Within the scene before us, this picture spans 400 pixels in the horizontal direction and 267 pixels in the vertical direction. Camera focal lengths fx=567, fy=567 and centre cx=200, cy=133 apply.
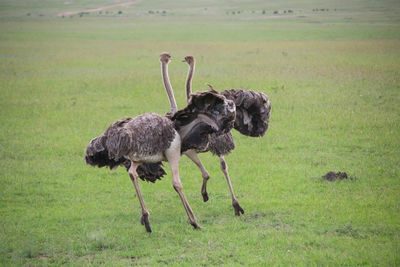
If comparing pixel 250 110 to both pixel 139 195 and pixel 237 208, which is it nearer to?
pixel 237 208

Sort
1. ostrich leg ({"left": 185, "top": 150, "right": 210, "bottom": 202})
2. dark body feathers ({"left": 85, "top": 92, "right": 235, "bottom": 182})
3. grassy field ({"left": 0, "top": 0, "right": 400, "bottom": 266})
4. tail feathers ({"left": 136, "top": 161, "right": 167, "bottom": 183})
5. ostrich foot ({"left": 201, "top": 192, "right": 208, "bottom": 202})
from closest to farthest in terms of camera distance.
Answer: grassy field ({"left": 0, "top": 0, "right": 400, "bottom": 266}) < dark body feathers ({"left": 85, "top": 92, "right": 235, "bottom": 182}) < tail feathers ({"left": 136, "top": 161, "right": 167, "bottom": 183}) < ostrich leg ({"left": 185, "top": 150, "right": 210, "bottom": 202}) < ostrich foot ({"left": 201, "top": 192, "right": 208, "bottom": 202})

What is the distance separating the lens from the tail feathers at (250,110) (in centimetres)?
832

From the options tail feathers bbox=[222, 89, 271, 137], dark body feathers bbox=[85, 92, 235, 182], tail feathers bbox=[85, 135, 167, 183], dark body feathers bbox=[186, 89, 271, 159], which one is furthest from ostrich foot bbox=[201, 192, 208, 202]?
dark body feathers bbox=[85, 92, 235, 182]

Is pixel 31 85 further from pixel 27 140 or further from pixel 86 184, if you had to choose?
pixel 86 184

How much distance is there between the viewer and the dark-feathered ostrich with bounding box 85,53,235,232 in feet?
23.6

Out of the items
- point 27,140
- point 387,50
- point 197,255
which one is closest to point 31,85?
point 27,140

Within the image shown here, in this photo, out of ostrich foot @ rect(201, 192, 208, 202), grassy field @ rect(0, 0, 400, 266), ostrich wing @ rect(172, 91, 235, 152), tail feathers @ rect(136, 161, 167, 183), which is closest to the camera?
grassy field @ rect(0, 0, 400, 266)

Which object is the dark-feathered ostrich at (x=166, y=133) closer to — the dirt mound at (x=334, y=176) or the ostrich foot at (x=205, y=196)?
the ostrich foot at (x=205, y=196)

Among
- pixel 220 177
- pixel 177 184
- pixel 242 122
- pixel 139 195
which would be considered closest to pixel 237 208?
pixel 177 184

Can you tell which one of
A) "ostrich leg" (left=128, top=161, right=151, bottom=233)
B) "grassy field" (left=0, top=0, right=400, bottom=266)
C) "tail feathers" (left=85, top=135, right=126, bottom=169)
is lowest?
"grassy field" (left=0, top=0, right=400, bottom=266)

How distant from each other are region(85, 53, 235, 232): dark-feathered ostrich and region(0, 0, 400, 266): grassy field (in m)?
0.90

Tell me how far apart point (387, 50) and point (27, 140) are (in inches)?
869

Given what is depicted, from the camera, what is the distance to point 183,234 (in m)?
7.44

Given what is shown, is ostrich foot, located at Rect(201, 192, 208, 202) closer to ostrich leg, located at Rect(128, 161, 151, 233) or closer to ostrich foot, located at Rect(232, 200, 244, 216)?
ostrich foot, located at Rect(232, 200, 244, 216)
